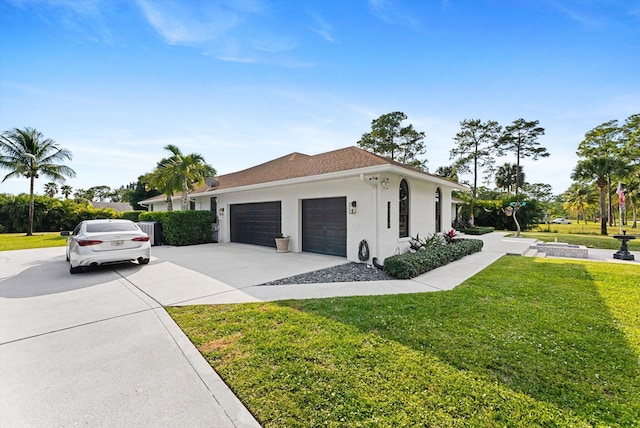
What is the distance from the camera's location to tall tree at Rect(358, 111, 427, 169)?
1182 inches

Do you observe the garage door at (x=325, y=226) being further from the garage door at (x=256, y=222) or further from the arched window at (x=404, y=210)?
the arched window at (x=404, y=210)

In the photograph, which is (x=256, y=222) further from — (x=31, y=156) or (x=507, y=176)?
(x=507, y=176)

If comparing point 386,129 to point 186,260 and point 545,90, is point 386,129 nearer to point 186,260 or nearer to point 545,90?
point 545,90

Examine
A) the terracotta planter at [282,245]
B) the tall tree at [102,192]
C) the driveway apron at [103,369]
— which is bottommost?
the driveway apron at [103,369]

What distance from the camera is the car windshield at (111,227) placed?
7.45m

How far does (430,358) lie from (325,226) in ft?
23.5

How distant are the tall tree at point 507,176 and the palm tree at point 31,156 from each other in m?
47.1

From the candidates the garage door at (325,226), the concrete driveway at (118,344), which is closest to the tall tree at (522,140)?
the garage door at (325,226)

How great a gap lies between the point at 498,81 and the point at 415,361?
12.0 metres

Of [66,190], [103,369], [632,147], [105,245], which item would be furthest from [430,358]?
[66,190]

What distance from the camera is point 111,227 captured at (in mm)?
7707

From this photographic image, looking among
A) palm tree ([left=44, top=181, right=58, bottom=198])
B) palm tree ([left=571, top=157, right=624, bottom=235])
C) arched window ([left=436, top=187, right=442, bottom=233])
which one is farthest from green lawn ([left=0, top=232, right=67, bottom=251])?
palm tree ([left=44, top=181, right=58, bottom=198])

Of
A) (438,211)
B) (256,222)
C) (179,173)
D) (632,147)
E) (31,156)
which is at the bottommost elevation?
(256,222)

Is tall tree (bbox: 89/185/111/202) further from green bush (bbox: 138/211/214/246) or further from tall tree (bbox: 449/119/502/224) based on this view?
tall tree (bbox: 449/119/502/224)
